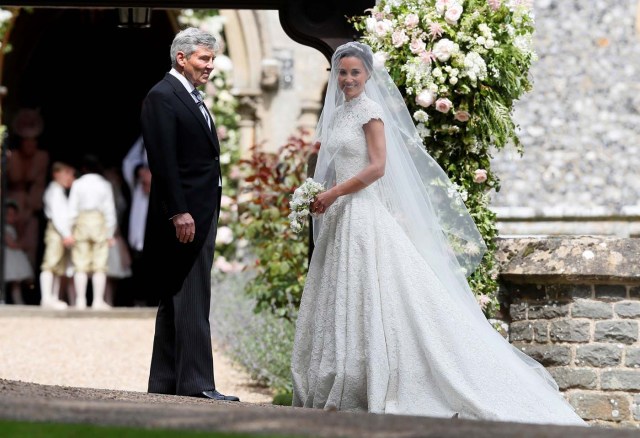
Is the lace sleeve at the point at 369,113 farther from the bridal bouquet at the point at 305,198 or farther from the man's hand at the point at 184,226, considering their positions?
the man's hand at the point at 184,226

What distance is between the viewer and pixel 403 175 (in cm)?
718

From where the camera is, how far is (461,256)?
7.80m

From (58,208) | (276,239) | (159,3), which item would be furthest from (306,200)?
(58,208)

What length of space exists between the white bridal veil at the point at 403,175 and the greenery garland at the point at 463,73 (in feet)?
1.80

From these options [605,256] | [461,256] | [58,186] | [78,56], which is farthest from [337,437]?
[78,56]

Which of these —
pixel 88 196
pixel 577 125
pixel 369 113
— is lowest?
pixel 369 113

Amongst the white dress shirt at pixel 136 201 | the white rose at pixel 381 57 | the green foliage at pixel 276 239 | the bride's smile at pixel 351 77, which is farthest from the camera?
the white dress shirt at pixel 136 201

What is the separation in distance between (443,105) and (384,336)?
156cm

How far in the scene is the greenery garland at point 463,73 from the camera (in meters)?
7.88

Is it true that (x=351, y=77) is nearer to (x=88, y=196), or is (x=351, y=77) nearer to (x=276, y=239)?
(x=276, y=239)

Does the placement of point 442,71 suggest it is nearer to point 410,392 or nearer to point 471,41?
point 471,41

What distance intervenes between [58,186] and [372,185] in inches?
313

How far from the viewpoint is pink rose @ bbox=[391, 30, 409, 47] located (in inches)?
311

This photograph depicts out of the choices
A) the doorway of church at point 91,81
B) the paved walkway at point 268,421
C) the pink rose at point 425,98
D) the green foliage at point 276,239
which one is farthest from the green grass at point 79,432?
the doorway of church at point 91,81
